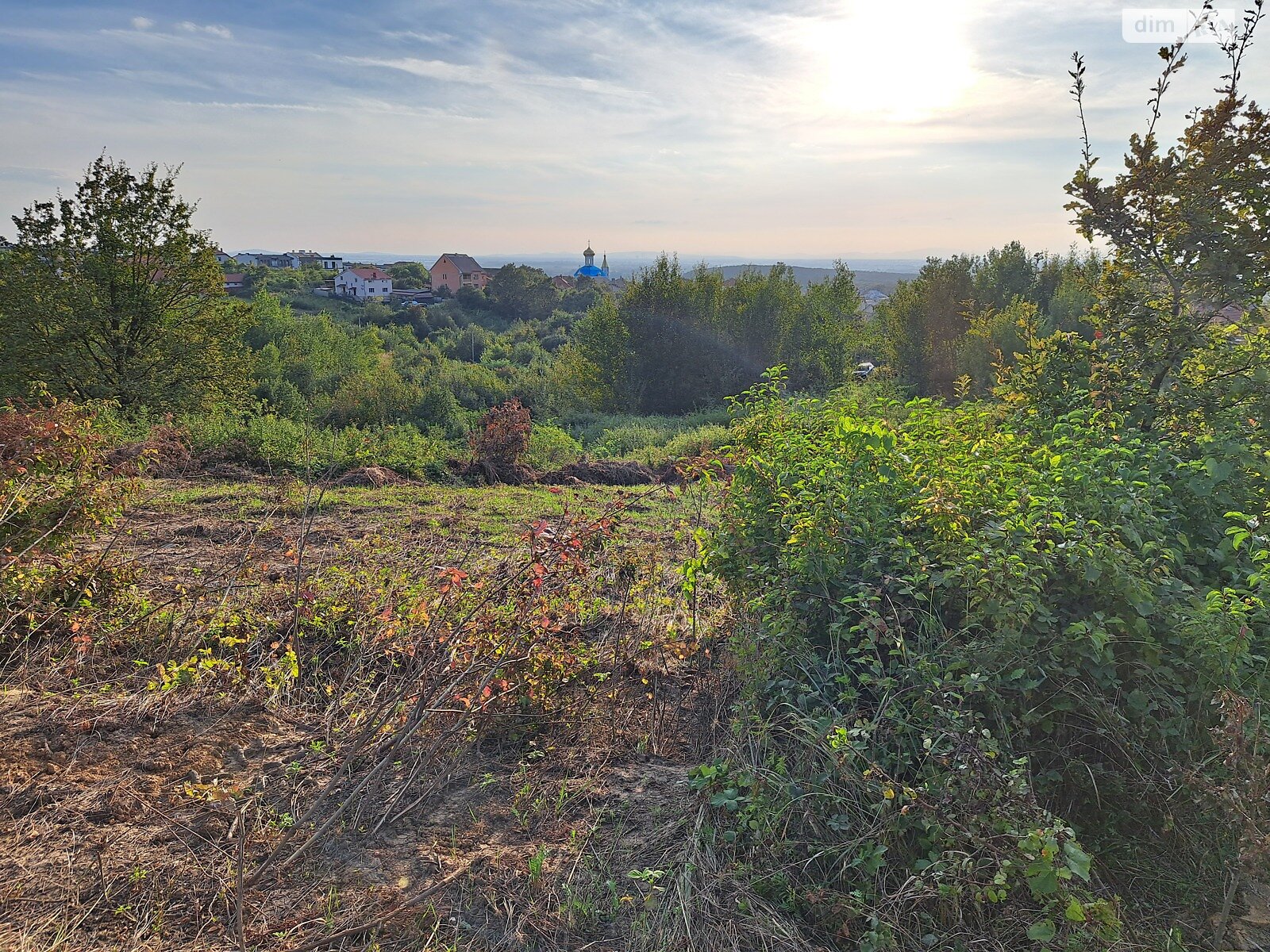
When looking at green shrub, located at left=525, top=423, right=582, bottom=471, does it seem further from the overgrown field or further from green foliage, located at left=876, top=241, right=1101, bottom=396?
green foliage, located at left=876, top=241, right=1101, bottom=396

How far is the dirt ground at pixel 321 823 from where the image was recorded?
2.45 metres

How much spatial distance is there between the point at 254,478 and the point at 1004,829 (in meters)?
10.3

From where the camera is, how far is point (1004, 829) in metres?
2.19

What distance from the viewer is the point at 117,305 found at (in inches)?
598

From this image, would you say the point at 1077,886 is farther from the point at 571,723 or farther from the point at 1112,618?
the point at 571,723

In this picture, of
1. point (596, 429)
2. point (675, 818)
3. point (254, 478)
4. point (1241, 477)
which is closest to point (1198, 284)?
point (1241, 477)

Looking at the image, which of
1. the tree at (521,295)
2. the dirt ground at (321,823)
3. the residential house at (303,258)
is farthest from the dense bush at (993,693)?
the residential house at (303,258)


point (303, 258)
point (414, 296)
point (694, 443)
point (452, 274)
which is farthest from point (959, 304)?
point (303, 258)

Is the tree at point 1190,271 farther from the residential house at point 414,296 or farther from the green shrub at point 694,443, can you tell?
the residential house at point 414,296

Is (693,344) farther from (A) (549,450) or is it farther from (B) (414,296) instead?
(B) (414,296)

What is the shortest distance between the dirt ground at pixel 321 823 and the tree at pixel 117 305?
539 inches

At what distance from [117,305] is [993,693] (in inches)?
694

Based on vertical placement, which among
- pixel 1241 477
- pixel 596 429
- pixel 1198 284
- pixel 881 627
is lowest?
pixel 596 429

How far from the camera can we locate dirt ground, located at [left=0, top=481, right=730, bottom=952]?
2.45 meters
